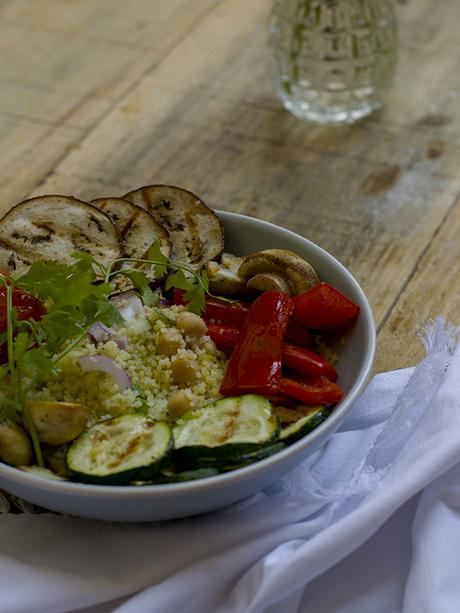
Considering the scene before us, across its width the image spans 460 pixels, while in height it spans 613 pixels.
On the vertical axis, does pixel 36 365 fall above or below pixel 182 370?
above

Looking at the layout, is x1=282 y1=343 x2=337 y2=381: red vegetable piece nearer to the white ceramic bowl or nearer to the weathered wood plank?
the white ceramic bowl

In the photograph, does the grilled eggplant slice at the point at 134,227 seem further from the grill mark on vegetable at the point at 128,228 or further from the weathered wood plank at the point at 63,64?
the weathered wood plank at the point at 63,64

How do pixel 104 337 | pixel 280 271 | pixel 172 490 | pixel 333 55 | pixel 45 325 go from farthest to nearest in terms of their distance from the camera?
pixel 333 55, pixel 280 271, pixel 104 337, pixel 45 325, pixel 172 490

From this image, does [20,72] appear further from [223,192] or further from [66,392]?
[66,392]

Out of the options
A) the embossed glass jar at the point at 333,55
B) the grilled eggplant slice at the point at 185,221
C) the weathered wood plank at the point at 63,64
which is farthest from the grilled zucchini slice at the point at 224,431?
the embossed glass jar at the point at 333,55

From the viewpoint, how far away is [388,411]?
128cm

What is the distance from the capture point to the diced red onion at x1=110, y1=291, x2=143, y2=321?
4.17 feet

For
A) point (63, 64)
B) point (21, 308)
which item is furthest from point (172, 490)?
point (63, 64)

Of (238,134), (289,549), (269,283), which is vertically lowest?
(238,134)

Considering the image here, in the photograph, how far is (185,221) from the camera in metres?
1.45

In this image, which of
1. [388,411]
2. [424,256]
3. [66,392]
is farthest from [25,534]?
[424,256]

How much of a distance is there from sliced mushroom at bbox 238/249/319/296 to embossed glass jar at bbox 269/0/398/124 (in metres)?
0.80

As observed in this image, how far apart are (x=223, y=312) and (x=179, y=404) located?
21 cm

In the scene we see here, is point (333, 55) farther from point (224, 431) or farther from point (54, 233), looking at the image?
point (224, 431)
